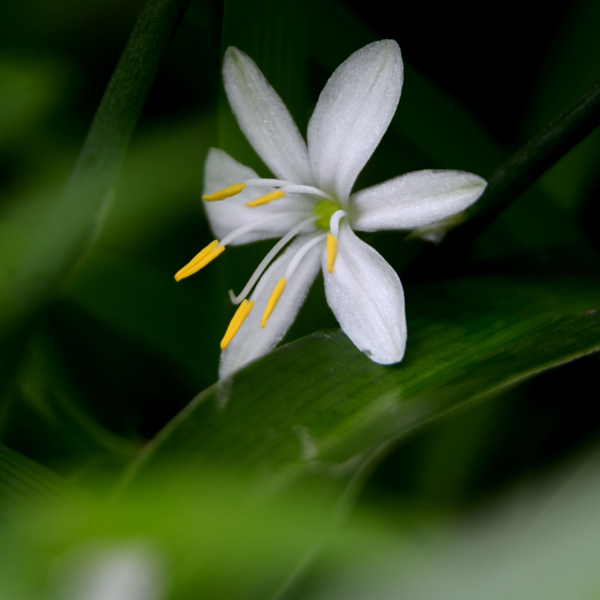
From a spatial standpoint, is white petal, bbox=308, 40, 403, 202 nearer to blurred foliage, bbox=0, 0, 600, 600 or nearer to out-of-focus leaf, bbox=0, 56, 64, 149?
blurred foliage, bbox=0, 0, 600, 600

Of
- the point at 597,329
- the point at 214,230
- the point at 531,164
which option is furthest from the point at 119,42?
the point at 597,329

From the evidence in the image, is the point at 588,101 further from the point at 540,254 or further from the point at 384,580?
the point at 384,580

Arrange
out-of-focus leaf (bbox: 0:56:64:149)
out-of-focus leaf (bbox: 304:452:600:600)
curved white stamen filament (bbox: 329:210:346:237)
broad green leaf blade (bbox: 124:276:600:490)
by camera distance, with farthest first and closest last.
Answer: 1. out-of-focus leaf (bbox: 0:56:64:149)
2. curved white stamen filament (bbox: 329:210:346:237)
3. broad green leaf blade (bbox: 124:276:600:490)
4. out-of-focus leaf (bbox: 304:452:600:600)

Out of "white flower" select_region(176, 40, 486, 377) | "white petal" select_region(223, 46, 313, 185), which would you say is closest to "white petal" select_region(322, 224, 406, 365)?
"white flower" select_region(176, 40, 486, 377)

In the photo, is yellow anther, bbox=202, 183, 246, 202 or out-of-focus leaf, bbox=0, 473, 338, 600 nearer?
out-of-focus leaf, bbox=0, 473, 338, 600

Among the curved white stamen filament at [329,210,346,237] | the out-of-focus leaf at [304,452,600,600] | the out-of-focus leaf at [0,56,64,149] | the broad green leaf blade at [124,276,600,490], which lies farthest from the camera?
the out-of-focus leaf at [0,56,64,149]

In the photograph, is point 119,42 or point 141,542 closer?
point 141,542

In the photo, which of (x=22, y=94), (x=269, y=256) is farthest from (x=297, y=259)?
(x=22, y=94)
